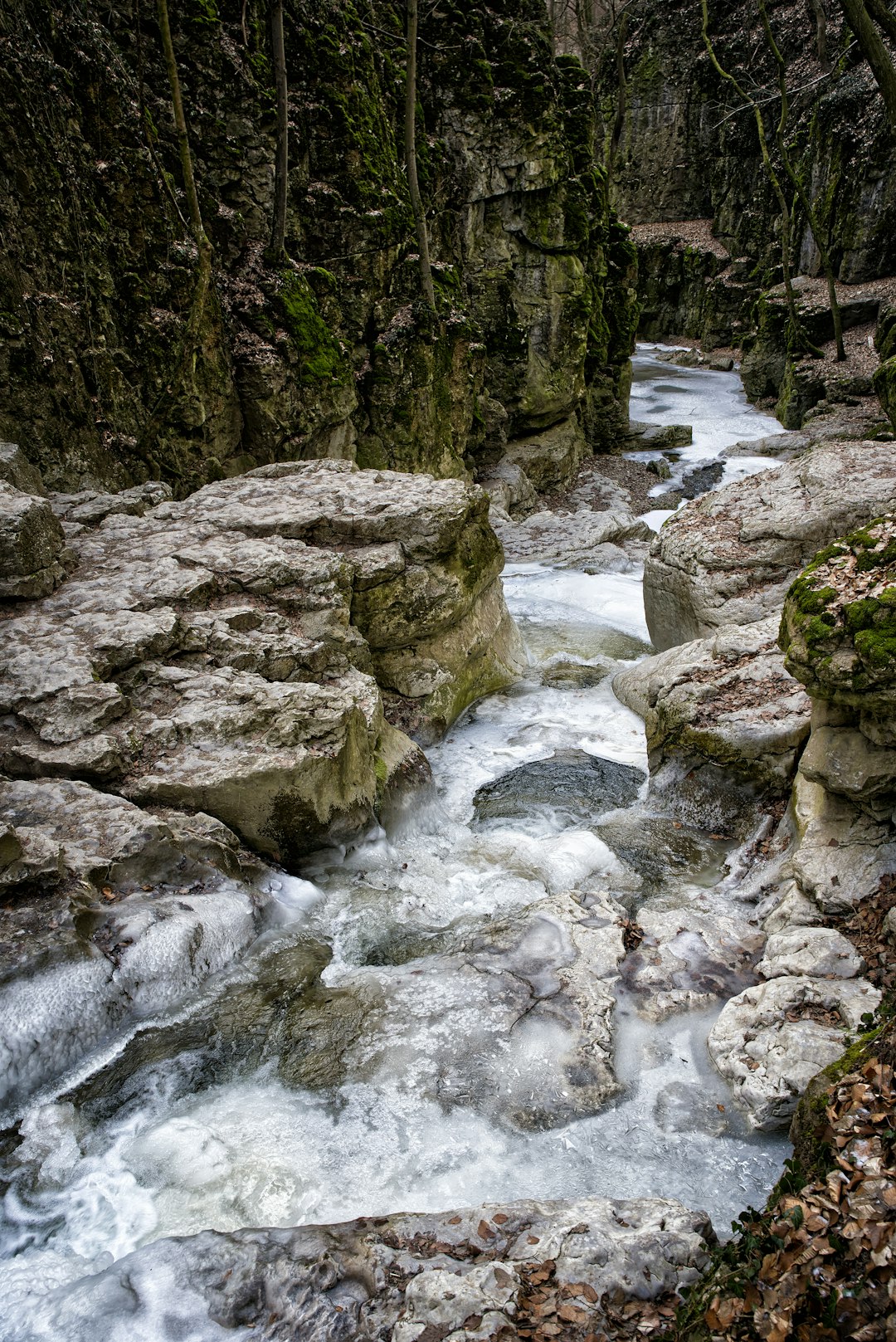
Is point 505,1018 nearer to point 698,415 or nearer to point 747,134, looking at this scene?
point 698,415

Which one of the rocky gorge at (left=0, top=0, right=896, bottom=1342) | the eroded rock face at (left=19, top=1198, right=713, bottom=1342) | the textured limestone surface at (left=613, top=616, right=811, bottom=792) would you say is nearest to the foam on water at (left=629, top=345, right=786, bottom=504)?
the rocky gorge at (left=0, top=0, right=896, bottom=1342)

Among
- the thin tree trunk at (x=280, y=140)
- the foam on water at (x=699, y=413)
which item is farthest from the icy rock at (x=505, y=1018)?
the foam on water at (x=699, y=413)

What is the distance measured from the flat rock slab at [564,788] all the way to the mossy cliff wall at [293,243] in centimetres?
728

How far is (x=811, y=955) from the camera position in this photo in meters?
4.85

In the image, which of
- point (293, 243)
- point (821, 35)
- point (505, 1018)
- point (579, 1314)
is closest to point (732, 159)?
point (821, 35)

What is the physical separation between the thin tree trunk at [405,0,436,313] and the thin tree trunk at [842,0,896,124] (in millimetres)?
10496

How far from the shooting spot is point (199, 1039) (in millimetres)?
4824

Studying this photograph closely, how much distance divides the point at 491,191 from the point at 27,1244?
841 inches

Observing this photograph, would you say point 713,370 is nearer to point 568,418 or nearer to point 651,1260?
point 568,418

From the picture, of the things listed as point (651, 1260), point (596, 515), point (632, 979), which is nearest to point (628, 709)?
point (632, 979)

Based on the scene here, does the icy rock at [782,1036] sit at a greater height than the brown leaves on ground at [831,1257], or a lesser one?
lesser

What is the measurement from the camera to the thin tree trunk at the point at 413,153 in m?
14.4

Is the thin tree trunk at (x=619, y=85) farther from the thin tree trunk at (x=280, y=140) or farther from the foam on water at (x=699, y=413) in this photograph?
the thin tree trunk at (x=280, y=140)

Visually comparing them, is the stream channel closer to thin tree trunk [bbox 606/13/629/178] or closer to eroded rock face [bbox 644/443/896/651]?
eroded rock face [bbox 644/443/896/651]
